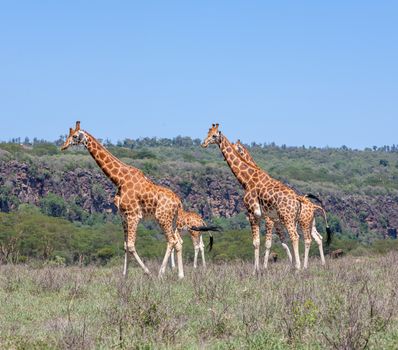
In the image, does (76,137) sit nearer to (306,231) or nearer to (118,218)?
(306,231)

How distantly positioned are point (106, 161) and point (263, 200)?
9.41ft

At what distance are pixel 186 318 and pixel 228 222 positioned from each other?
71.6 m

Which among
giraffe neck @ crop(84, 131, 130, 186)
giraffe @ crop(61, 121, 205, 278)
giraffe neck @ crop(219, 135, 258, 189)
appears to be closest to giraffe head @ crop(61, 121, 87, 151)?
giraffe neck @ crop(84, 131, 130, 186)

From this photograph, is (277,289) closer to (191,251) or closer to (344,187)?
(191,251)

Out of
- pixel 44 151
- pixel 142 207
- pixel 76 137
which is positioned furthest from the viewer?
pixel 44 151

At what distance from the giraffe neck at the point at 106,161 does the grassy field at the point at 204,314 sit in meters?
2.18

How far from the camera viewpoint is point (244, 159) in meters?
16.1

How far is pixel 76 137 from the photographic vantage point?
14812mm

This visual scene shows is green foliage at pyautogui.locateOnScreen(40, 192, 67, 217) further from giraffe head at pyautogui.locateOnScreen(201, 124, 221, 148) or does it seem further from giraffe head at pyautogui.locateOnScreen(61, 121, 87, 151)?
giraffe head at pyautogui.locateOnScreen(61, 121, 87, 151)

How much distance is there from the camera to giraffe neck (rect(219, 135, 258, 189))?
15688mm

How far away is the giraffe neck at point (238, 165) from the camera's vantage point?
15688 mm

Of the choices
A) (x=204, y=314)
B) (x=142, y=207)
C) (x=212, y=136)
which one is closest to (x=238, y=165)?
(x=212, y=136)

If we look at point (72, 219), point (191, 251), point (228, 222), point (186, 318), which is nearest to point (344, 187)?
point (228, 222)

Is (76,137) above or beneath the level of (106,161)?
above
